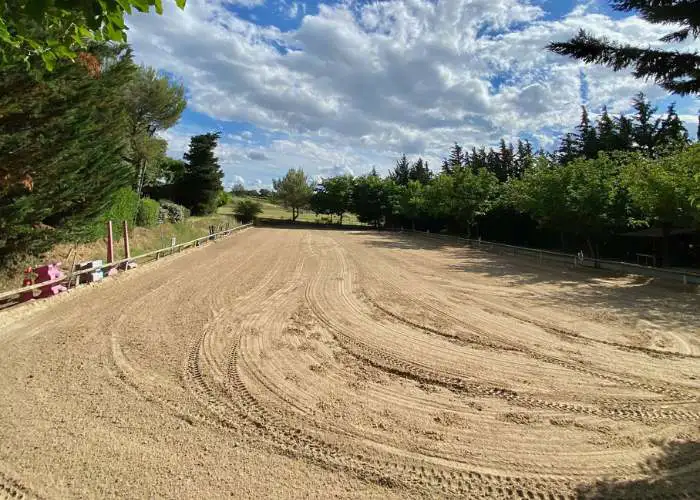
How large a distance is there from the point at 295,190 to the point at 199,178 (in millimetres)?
23000

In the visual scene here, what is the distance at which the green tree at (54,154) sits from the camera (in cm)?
1023

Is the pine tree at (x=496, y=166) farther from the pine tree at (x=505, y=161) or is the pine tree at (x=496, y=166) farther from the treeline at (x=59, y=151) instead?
the treeline at (x=59, y=151)

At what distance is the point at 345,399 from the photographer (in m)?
5.10

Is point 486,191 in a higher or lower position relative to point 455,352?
higher

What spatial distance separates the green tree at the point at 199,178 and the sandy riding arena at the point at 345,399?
1349 inches

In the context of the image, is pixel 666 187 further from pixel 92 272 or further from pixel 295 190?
pixel 295 190

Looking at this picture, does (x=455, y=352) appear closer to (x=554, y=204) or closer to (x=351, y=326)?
(x=351, y=326)

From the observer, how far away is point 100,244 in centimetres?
1856

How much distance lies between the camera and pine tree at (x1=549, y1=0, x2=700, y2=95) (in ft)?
19.1

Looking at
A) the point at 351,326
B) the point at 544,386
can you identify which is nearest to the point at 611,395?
the point at 544,386

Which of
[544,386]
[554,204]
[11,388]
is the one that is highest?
[554,204]

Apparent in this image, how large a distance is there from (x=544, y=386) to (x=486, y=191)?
1122 inches

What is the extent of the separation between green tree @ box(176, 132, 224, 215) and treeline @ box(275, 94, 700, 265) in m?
20.5

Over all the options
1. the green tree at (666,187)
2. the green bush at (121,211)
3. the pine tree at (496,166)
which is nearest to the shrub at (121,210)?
the green bush at (121,211)
